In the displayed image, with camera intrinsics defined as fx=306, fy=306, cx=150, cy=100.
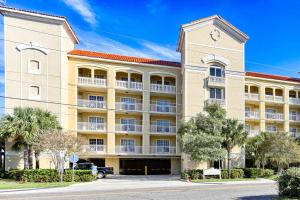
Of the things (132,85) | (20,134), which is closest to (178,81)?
(132,85)

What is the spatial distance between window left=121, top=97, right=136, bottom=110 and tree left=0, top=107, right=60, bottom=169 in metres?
11.0

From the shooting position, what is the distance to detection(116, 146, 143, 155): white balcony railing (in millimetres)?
39000

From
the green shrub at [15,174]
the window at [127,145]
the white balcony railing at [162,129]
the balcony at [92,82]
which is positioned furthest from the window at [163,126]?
the green shrub at [15,174]

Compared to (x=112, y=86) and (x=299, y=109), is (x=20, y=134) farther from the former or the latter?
(x=299, y=109)

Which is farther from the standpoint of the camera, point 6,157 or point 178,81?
point 178,81

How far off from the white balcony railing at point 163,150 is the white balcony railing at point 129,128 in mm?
2948

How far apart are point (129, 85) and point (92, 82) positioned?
190 inches

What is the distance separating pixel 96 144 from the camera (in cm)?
3978

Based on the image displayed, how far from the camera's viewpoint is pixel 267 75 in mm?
47781

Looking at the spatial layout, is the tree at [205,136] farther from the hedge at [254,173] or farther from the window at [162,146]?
the window at [162,146]

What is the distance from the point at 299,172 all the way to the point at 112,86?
28.4 meters

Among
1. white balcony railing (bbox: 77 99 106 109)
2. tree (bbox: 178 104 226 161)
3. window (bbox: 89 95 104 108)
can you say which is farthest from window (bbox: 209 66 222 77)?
window (bbox: 89 95 104 108)

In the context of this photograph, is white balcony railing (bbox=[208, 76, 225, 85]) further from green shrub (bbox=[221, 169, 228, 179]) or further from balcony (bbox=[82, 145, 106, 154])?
balcony (bbox=[82, 145, 106, 154])

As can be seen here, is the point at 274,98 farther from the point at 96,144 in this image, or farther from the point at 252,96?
the point at 96,144
